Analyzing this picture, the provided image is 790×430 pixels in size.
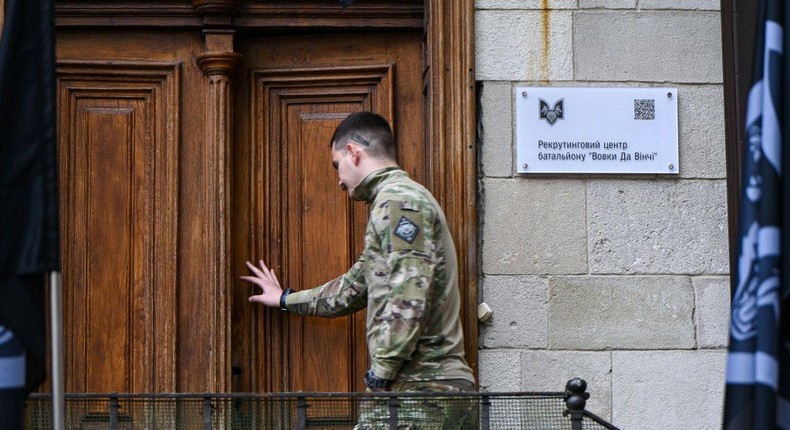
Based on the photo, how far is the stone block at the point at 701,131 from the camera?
568cm

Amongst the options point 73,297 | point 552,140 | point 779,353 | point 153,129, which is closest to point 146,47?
point 153,129

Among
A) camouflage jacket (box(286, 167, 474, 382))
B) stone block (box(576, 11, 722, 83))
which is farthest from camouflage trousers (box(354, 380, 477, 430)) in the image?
stone block (box(576, 11, 722, 83))

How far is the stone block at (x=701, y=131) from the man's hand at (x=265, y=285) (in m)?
1.72

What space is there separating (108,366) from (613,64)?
2.41m

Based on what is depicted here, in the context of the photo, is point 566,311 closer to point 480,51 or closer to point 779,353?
point 480,51

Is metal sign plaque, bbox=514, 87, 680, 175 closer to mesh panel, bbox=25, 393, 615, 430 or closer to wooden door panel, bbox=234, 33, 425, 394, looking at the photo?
wooden door panel, bbox=234, 33, 425, 394

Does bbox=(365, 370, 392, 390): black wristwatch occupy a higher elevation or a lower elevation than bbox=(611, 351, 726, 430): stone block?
higher

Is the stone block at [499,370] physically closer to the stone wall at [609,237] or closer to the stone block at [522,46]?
the stone wall at [609,237]

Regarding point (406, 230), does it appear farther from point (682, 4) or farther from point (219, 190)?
point (682, 4)

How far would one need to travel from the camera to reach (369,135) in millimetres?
5133

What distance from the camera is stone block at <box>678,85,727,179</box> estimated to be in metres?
5.68

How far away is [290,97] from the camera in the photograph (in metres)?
5.92

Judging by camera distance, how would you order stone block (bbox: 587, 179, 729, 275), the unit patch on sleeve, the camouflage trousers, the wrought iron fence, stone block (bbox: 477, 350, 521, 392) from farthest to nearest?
stone block (bbox: 587, 179, 729, 275)
stone block (bbox: 477, 350, 521, 392)
the unit patch on sleeve
the camouflage trousers
the wrought iron fence

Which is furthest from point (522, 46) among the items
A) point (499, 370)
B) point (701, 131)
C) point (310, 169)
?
point (499, 370)
